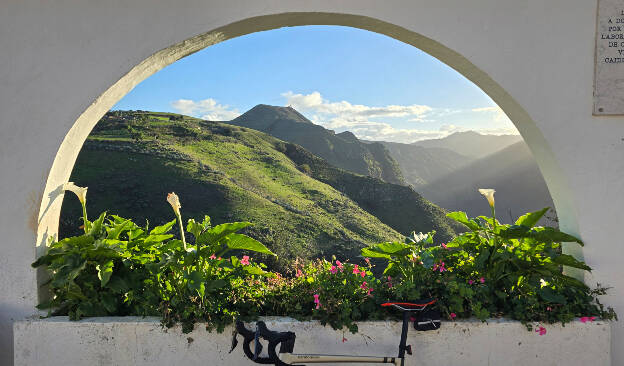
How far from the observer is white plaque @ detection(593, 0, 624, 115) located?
94.4 inches

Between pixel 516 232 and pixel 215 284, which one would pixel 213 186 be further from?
pixel 516 232

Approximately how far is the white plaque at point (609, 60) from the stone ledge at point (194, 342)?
1422 mm

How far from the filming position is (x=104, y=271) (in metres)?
2.28

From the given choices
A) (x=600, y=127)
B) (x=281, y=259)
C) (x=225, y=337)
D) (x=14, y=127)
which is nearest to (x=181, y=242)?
(x=225, y=337)

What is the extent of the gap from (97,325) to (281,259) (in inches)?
513

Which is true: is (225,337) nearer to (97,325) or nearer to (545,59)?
(97,325)

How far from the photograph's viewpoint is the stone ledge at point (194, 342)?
2285mm

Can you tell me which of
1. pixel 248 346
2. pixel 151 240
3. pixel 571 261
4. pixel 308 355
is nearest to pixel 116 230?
pixel 151 240

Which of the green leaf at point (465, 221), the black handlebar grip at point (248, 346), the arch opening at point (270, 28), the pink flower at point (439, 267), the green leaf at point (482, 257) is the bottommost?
the black handlebar grip at point (248, 346)

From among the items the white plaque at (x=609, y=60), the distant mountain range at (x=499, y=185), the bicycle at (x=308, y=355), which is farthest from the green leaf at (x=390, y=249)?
the distant mountain range at (x=499, y=185)

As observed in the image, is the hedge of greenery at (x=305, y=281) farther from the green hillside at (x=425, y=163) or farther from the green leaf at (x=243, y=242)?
the green hillside at (x=425, y=163)

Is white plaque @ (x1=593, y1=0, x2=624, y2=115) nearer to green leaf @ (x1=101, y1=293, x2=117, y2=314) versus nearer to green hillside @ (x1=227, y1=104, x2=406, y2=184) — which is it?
green leaf @ (x1=101, y1=293, x2=117, y2=314)

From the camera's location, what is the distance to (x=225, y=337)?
228cm

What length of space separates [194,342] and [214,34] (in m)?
1.81
